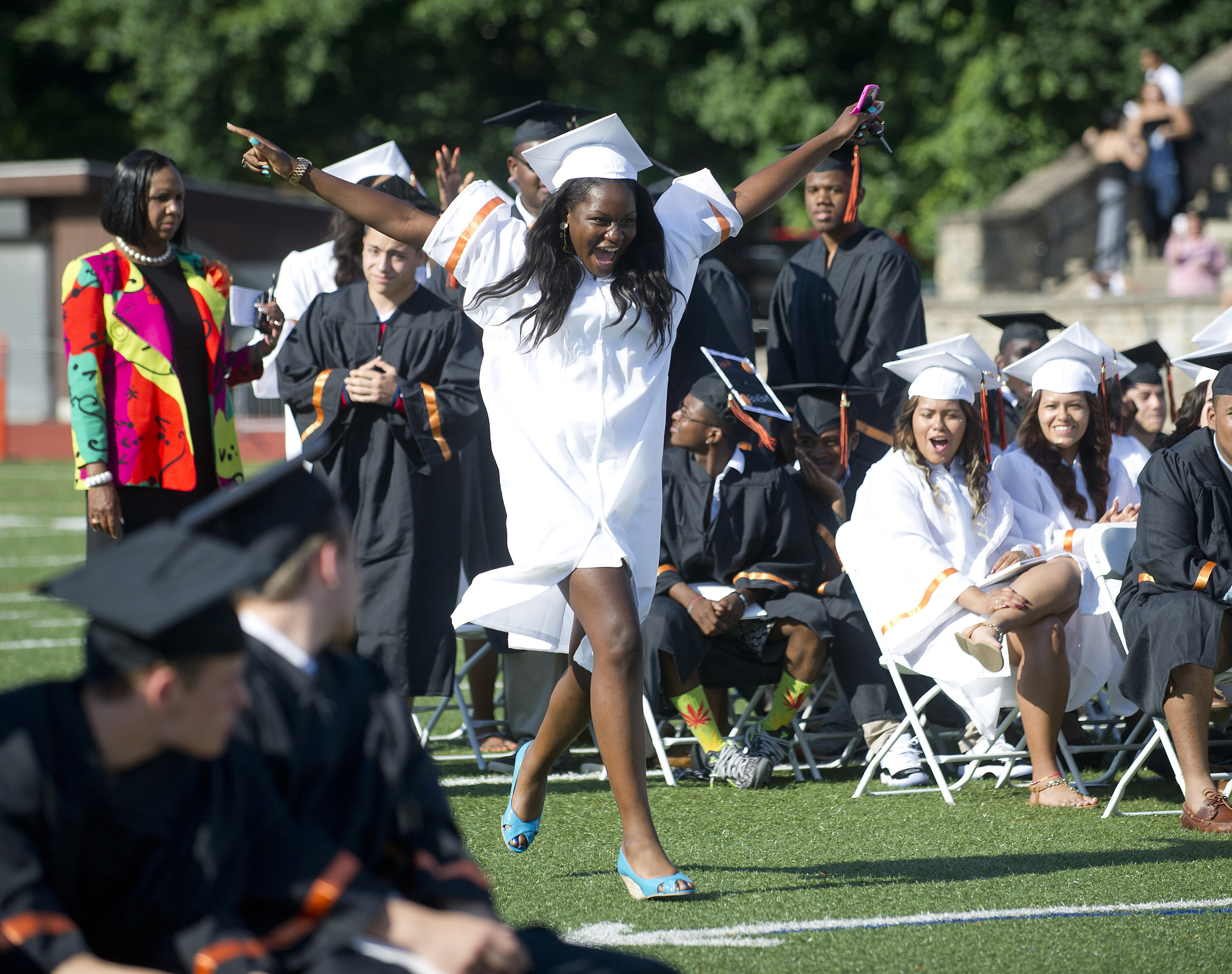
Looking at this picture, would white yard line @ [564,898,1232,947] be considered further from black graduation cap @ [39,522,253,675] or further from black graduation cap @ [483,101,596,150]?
black graduation cap @ [483,101,596,150]

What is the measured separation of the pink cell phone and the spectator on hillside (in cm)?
1059

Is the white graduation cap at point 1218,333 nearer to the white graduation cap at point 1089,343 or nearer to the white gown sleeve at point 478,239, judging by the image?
the white graduation cap at point 1089,343

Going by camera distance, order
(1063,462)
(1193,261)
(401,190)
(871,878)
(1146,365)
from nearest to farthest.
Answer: (871,878) → (401,190) → (1063,462) → (1146,365) → (1193,261)

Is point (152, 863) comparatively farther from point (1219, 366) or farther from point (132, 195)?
point (1219, 366)

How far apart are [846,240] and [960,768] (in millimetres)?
2380

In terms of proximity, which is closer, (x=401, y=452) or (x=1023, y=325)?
(x=401, y=452)

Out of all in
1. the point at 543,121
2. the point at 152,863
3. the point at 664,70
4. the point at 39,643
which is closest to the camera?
the point at 152,863

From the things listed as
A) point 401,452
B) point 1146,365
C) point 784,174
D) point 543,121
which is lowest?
point 1146,365

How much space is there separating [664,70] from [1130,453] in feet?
53.2

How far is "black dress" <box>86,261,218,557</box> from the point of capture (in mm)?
5270

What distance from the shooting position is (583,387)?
414 centimetres

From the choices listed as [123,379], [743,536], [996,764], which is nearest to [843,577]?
[743,536]

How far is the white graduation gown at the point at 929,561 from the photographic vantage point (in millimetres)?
5543

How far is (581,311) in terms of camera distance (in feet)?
13.6
